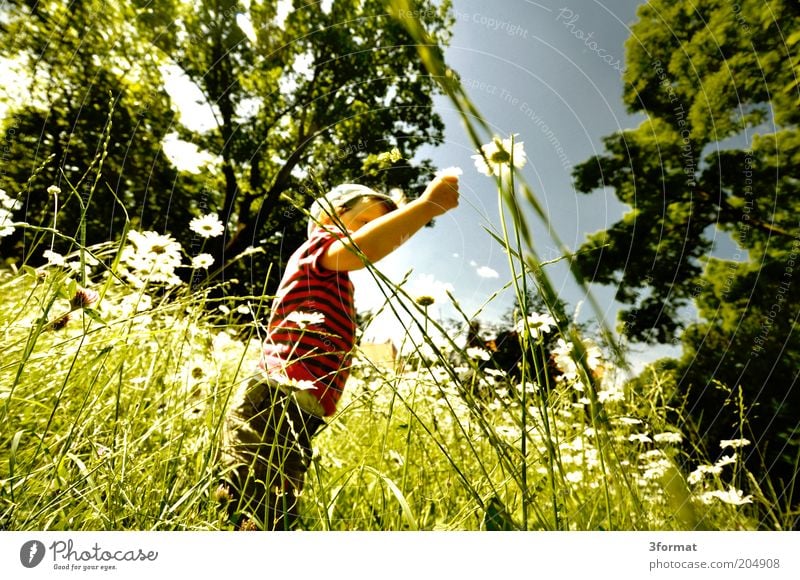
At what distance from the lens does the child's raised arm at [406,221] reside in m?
0.54

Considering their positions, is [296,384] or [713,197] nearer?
[296,384]

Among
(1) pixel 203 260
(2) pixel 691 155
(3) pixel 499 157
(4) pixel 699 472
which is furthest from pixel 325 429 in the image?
(2) pixel 691 155

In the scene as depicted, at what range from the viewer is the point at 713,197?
25.6 inches

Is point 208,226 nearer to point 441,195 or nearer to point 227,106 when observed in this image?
point 227,106

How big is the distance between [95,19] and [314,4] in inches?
11.4

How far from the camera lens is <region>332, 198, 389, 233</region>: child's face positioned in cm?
59

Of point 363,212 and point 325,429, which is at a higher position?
point 363,212

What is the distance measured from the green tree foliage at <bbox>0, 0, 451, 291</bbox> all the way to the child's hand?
0.09 ft

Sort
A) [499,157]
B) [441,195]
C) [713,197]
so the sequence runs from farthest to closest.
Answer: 1. [713,197]
2. [441,195]
3. [499,157]

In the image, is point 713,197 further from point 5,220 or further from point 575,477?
point 5,220

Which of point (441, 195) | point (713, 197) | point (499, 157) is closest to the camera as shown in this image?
point (499, 157)

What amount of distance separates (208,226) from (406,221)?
249 millimetres

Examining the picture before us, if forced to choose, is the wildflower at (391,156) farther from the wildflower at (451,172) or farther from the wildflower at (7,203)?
the wildflower at (7,203)
